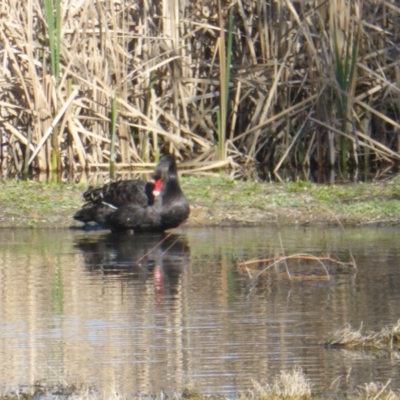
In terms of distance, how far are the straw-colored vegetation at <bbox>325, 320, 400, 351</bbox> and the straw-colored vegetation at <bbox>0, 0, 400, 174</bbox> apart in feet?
31.4

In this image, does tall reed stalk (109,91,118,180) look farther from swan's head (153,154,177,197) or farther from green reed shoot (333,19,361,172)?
swan's head (153,154,177,197)

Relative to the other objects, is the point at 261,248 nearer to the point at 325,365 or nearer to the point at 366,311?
the point at 366,311

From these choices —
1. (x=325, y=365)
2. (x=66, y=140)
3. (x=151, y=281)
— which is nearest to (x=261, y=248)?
(x=151, y=281)

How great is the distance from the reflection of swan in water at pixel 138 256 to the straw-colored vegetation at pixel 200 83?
15.2 ft

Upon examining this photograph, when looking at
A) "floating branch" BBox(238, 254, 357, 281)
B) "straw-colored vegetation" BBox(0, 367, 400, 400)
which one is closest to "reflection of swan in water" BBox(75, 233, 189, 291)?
"floating branch" BBox(238, 254, 357, 281)

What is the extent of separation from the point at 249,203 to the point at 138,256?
2.46m

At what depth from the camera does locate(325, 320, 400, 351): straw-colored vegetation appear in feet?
20.1

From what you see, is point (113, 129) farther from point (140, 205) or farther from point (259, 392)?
point (259, 392)

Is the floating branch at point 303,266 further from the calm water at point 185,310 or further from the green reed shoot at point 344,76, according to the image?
the green reed shoot at point 344,76

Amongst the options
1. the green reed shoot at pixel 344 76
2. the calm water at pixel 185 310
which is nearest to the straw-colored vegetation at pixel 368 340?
the calm water at pixel 185 310

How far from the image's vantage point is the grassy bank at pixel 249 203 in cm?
1177

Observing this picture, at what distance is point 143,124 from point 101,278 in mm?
8119

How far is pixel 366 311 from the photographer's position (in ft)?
23.9

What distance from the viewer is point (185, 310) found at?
7.43 meters
